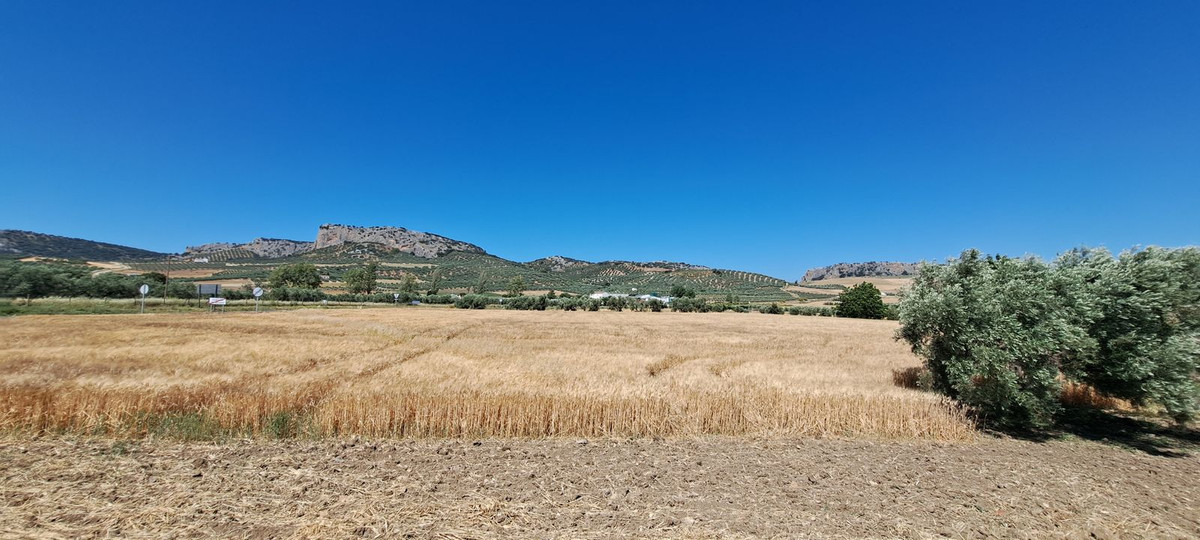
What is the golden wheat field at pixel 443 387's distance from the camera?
31.9 feet

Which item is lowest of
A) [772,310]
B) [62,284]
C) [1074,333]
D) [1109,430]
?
[1109,430]

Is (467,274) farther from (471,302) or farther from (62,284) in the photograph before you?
(62,284)

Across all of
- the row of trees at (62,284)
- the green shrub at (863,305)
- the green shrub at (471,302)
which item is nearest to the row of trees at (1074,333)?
the green shrub at (863,305)

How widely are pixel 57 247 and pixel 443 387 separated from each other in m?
220

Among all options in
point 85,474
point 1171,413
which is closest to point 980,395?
point 1171,413

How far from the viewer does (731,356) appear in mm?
25562

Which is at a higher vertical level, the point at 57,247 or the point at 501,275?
the point at 57,247

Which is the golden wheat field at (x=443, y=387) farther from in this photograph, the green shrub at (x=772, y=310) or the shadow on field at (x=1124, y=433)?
the green shrub at (x=772, y=310)

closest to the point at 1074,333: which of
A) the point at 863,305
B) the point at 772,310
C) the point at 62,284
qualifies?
the point at 863,305

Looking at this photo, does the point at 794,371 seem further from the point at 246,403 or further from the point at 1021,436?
the point at 246,403

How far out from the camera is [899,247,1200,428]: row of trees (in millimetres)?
11062

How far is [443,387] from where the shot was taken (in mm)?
13547

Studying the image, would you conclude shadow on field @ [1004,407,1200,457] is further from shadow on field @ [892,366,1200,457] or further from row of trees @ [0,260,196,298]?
row of trees @ [0,260,196,298]

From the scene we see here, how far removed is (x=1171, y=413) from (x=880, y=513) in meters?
10.5
